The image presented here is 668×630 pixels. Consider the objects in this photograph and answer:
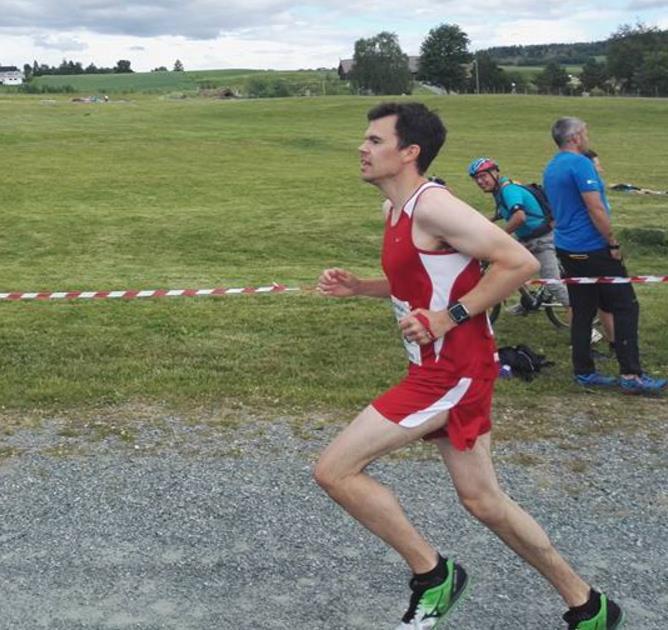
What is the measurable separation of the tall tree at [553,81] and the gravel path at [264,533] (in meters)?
111

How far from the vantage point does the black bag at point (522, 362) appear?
7.62 meters

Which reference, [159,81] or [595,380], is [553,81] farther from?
[595,380]

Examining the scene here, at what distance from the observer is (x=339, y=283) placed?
413 cm

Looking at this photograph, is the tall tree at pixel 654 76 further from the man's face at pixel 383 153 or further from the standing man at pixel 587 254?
the man's face at pixel 383 153

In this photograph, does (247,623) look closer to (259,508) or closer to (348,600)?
(348,600)

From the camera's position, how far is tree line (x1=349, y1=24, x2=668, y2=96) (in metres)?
110

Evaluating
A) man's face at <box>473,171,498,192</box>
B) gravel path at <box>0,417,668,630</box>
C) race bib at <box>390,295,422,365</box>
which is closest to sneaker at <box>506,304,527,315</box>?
man's face at <box>473,171,498,192</box>

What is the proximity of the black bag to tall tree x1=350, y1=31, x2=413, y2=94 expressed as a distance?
373 feet

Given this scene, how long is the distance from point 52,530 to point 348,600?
5.55 feet

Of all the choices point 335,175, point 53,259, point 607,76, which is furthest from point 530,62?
point 53,259

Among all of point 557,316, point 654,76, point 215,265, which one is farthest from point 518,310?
point 654,76

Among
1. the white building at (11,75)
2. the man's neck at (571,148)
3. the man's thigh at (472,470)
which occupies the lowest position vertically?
the man's thigh at (472,470)

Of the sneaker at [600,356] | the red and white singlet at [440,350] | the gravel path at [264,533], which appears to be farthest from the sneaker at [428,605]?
the sneaker at [600,356]

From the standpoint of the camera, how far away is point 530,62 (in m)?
186
